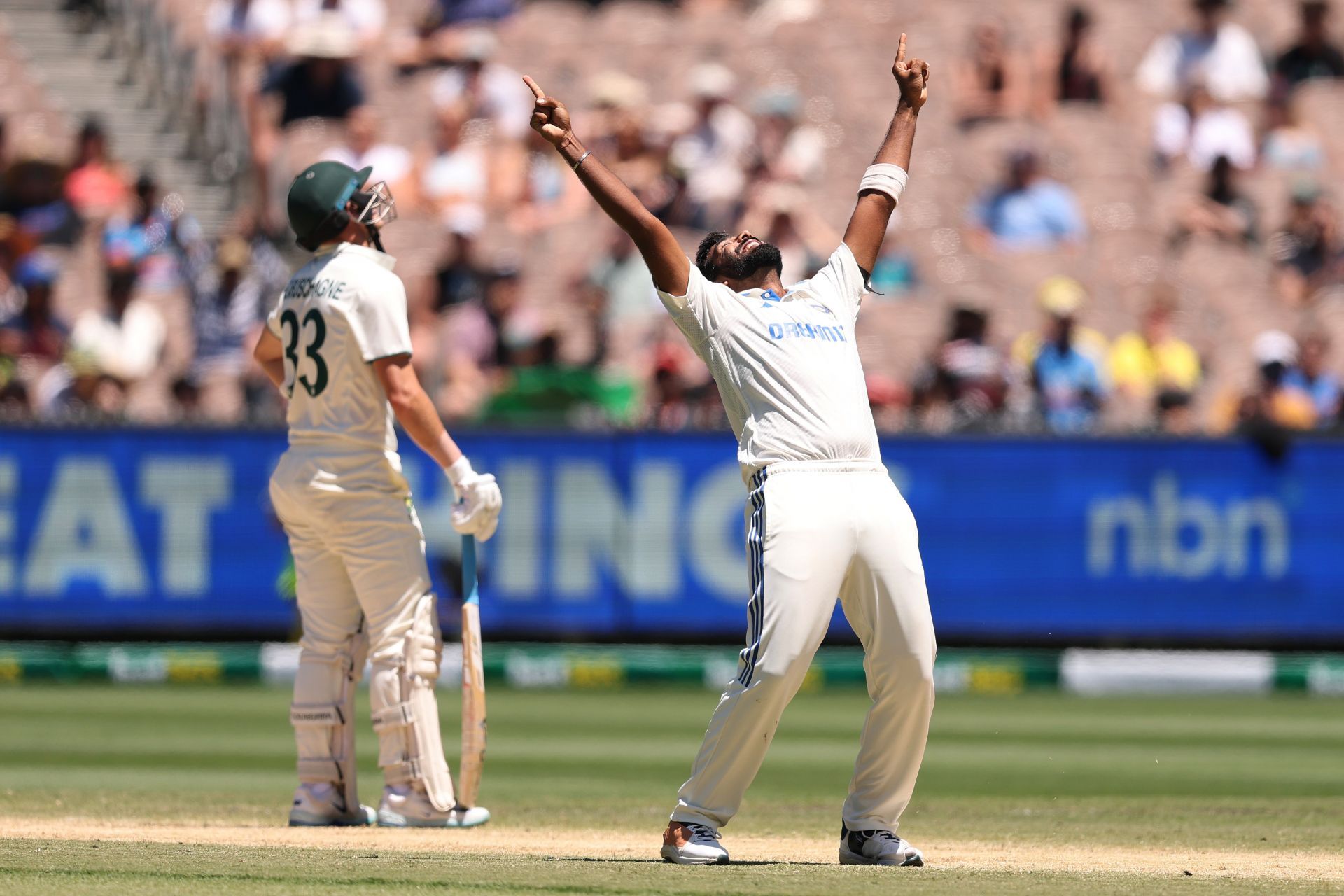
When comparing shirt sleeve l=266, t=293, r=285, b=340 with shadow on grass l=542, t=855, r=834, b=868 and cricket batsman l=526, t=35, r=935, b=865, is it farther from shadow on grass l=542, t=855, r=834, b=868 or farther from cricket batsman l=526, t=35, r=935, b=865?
shadow on grass l=542, t=855, r=834, b=868

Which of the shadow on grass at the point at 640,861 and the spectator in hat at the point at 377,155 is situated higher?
the spectator in hat at the point at 377,155

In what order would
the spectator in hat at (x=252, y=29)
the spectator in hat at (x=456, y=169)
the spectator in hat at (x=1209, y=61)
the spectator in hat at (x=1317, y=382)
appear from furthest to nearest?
1. the spectator in hat at (x=252, y=29)
2. the spectator in hat at (x=1209, y=61)
3. the spectator in hat at (x=456, y=169)
4. the spectator in hat at (x=1317, y=382)

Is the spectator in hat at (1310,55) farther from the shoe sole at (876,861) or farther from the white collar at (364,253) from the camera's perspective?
the shoe sole at (876,861)

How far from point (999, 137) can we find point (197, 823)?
38.2 ft

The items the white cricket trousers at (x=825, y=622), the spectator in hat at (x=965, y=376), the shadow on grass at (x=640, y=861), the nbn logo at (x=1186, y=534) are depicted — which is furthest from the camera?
the spectator in hat at (x=965, y=376)

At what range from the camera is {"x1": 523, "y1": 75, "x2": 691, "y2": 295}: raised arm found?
6324 millimetres

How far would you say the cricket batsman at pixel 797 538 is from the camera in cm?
627

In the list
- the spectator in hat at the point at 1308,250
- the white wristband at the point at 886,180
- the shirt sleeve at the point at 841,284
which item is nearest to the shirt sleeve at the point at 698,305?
the shirt sleeve at the point at 841,284

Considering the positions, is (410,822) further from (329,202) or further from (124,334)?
(124,334)

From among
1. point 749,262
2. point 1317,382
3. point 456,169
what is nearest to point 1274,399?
point 1317,382

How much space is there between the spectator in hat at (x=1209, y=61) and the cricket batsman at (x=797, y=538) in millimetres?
12350

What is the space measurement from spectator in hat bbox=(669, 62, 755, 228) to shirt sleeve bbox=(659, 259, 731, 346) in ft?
32.5

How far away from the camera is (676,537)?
14.1 m

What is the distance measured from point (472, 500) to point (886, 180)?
191 cm
